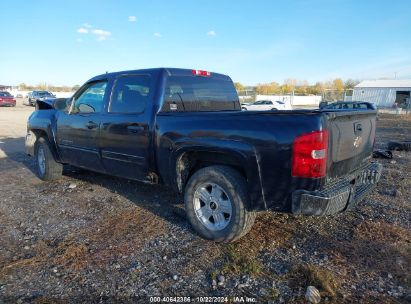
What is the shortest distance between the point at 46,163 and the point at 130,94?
110 inches

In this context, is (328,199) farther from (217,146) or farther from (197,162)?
(197,162)

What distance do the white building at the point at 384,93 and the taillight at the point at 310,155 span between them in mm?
49718

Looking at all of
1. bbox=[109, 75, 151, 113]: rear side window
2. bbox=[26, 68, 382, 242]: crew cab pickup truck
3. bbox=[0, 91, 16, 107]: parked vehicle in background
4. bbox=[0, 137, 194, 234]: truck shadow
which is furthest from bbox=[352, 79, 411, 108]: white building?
bbox=[109, 75, 151, 113]: rear side window

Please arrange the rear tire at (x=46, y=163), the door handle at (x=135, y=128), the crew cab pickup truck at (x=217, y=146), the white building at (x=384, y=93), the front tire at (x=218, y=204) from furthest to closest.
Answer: the white building at (x=384, y=93), the rear tire at (x=46, y=163), the door handle at (x=135, y=128), the front tire at (x=218, y=204), the crew cab pickup truck at (x=217, y=146)

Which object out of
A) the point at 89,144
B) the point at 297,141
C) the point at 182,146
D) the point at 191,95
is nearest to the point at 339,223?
the point at 297,141

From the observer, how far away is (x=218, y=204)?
12.6 feet

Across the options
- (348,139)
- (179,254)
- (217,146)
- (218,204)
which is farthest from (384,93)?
(179,254)

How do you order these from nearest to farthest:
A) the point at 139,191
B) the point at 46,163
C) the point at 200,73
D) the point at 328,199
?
the point at 328,199 → the point at 200,73 → the point at 139,191 → the point at 46,163

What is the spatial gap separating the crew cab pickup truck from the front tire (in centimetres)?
1

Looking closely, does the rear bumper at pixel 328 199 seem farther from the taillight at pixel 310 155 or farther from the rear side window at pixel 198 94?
the rear side window at pixel 198 94

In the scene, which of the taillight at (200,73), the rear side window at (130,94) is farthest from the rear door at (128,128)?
the taillight at (200,73)

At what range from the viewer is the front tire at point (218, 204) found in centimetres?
363

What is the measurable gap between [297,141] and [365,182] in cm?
147

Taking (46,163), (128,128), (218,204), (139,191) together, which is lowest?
(139,191)
